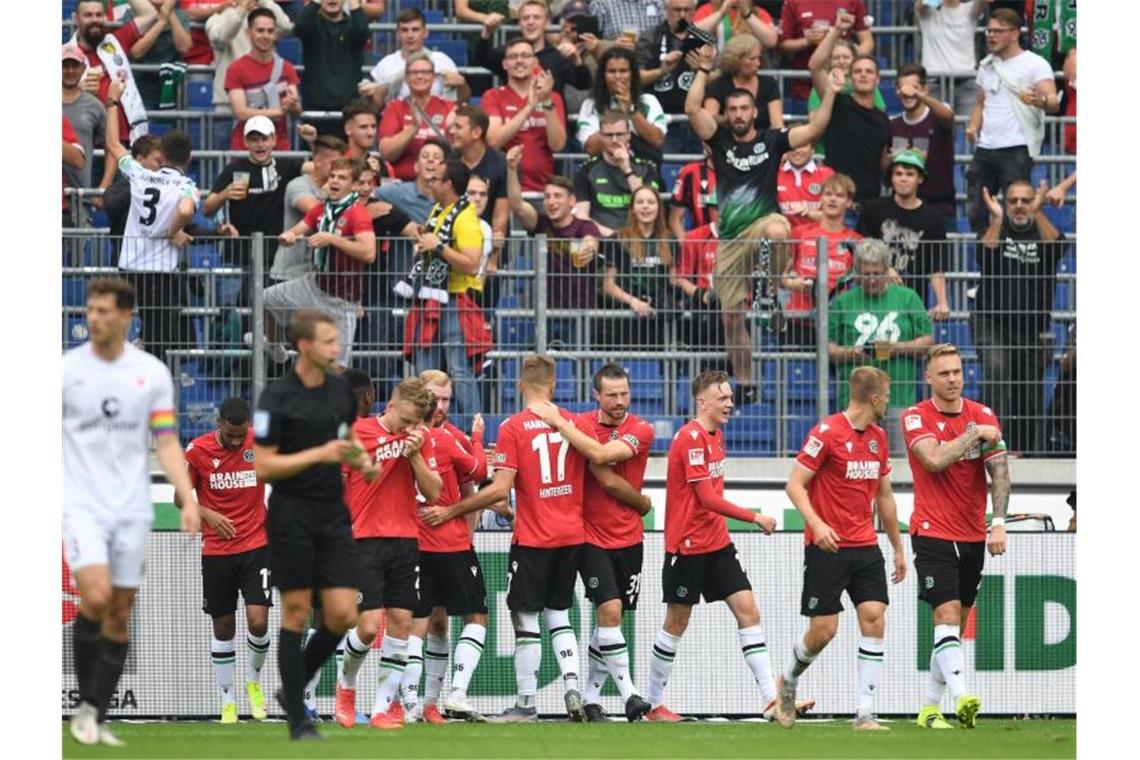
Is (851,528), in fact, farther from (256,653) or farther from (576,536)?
(256,653)

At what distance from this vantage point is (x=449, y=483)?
15258 millimetres

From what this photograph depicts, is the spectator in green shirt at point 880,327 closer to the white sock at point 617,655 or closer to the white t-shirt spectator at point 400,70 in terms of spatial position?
the white sock at point 617,655

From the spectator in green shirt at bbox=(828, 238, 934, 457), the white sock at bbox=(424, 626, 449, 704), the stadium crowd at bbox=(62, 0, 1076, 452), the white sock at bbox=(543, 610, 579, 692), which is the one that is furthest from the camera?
the spectator in green shirt at bbox=(828, 238, 934, 457)

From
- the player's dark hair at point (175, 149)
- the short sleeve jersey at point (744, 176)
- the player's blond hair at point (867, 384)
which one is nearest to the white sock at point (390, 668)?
the player's blond hair at point (867, 384)

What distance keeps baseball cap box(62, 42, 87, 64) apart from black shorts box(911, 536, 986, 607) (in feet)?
30.7

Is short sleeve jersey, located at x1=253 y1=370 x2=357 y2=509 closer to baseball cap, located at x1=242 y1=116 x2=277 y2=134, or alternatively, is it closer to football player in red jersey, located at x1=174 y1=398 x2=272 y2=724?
football player in red jersey, located at x1=174 y1=398 x2=272 y2=724

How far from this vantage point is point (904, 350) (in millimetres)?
16984

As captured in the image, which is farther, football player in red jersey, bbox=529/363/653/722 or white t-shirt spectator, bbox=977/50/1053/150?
white t-shirt spectator, bbox=977/50/1053/150

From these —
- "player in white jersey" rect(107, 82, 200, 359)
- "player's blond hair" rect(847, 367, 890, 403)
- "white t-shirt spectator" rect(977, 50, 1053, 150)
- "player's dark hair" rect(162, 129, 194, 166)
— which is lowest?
"player's blond hair" rect(847, 367, 890, 403)

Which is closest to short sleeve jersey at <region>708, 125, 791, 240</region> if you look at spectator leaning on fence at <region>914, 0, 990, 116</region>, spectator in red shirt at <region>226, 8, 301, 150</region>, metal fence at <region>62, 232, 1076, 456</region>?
metal fence at <region>62, 232, 1076, 456</region>

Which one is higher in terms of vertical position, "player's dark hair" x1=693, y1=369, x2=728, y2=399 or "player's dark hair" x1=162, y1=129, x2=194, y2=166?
"player's dark hair" x1=162, y1=129, x2=194, y2=166

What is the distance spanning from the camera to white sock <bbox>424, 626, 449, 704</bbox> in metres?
15.5

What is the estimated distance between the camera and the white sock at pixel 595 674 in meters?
15.5
